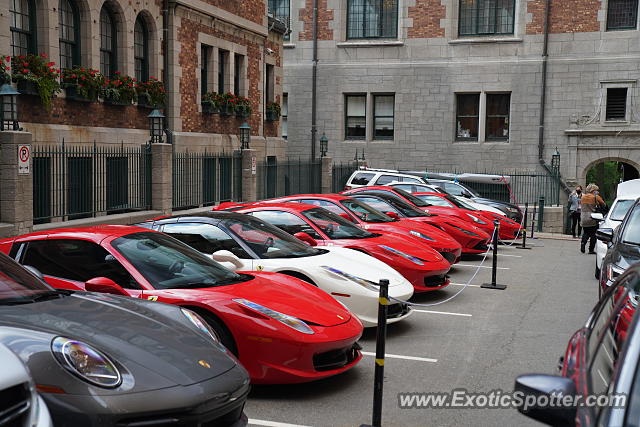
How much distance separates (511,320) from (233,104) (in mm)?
14971

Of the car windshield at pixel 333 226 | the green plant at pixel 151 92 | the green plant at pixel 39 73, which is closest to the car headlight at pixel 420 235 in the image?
the car windshield at pixel 333 226

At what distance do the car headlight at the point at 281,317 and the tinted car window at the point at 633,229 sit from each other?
17.4ft

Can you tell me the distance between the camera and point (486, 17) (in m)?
32.2

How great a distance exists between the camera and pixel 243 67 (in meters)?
24.4

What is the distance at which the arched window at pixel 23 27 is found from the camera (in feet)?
48.1

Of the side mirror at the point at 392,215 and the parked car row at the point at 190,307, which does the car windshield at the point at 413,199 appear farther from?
the parked car row at the point at 190,307

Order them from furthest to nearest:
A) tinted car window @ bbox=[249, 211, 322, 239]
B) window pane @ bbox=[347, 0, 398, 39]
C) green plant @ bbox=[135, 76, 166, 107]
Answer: window pane @ bbox=[347, 0, 398, 39], green plant @ bbox=[135, 76, 166, 107], tinted car window @ bbox=[249, 211, 322, 239]

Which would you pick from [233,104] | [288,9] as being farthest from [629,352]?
[288,9]

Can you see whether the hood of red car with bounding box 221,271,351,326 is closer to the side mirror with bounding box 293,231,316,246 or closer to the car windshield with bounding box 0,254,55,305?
the car windshield with bounding box 0,254,55,305

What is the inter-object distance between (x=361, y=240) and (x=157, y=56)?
34.7 feet

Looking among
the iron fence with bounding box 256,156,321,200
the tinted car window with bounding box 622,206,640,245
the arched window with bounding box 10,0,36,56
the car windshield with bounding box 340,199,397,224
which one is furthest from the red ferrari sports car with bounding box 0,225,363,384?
the iron fence with bounding box 256,156,321,200

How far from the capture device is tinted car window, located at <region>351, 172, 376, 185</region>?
2395cm

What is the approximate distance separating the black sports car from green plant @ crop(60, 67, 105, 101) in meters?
11.2

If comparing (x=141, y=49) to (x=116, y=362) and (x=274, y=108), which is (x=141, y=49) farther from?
(x=116, y=362)
